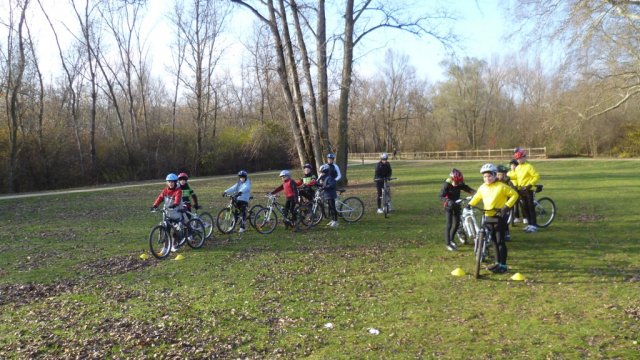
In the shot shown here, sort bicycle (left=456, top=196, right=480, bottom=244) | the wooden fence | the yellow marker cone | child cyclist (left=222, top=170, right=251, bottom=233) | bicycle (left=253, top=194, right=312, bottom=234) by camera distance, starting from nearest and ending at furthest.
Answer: the yellow marker cone < bicycle (left=456, top=196, right=480, bottom=244) < child cyclist (left=222, top=170, right=251, bottom=233) < bicycle (left=253, top=194, right=312, bottom=234) < the wooden fence

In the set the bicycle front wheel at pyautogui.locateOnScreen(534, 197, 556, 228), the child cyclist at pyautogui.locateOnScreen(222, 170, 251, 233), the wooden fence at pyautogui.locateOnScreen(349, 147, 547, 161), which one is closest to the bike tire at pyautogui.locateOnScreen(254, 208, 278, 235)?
the child cyclist at pyautogui.locateOnScreen(222, 170, 251, 233)

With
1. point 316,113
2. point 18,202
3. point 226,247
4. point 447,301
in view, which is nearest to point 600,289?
point 447,301

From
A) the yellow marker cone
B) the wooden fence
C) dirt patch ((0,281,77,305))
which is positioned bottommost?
dirt patch ((0,281,77,305))

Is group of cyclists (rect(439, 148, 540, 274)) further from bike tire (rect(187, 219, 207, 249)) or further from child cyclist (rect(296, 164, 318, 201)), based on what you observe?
bike tire (rect(187, 219, 207, 249))

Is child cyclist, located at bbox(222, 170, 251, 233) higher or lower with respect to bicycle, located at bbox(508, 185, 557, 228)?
higher

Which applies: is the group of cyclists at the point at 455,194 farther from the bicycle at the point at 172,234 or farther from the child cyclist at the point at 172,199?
the bicycle at the point at 172,234

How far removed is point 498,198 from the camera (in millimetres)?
7012

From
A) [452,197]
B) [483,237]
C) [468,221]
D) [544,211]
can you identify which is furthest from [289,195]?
[544,211]

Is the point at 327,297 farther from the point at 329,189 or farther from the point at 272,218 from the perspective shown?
the point at 329,189

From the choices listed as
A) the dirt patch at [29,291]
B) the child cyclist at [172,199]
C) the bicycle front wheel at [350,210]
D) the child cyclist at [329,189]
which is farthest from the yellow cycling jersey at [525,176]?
the dirt patch at [29,291]

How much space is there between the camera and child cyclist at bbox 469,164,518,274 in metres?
7.00

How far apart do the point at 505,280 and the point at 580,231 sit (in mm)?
4430

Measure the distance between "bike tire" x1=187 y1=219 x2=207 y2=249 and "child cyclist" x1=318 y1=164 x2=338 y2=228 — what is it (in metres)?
3.40

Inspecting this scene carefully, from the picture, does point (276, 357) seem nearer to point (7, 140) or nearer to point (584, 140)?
point (7, 140)
